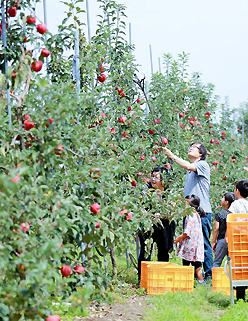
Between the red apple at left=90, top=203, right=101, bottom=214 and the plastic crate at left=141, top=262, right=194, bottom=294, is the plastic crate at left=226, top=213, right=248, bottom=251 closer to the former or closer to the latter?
the plastic crate at left=141, top=262, right=194, bottom=294

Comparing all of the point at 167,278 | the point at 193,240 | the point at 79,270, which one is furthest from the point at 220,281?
the point at 79,270

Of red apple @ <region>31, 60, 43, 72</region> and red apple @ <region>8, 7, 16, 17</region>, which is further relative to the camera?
red apple @ <region>8, 7, 16, 17</region>

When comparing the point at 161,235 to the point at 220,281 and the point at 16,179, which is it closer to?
the point at 220,281

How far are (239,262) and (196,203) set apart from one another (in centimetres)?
123

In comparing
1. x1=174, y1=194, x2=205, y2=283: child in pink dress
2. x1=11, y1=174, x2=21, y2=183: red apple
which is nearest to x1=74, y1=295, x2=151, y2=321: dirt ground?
x1=174, y1=194, x2=205, y2=283: child in pink dress

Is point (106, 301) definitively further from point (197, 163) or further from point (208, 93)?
point (208, 93)

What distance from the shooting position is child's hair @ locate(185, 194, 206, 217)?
16.4 ft

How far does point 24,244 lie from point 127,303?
6.69 ft

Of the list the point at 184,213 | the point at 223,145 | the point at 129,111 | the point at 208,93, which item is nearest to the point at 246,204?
the point at 184,213

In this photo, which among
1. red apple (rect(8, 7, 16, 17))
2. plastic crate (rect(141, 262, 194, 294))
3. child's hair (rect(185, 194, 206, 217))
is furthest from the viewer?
child's hair (rect(185, 194, 206, 217))

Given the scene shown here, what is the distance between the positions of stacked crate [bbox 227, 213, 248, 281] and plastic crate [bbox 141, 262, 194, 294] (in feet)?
2.04

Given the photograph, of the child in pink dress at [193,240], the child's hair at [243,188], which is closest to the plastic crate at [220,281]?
the child in pink dress at [193,240]

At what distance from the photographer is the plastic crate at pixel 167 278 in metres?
4.33

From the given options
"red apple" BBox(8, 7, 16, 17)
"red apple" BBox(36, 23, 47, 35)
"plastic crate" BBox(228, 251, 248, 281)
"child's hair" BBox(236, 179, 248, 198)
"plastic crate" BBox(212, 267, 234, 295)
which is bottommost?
"plastic crate" BBox(212, 267, 234, 295)
